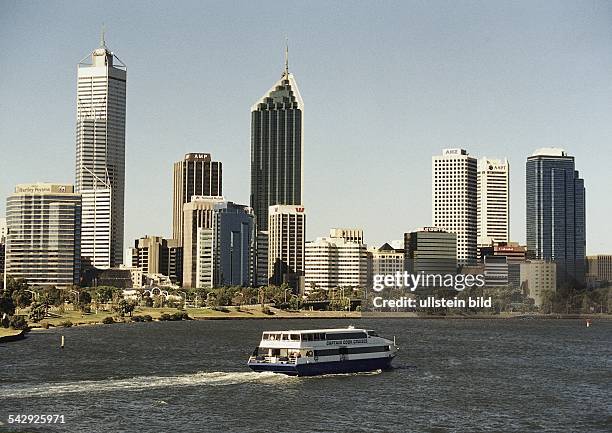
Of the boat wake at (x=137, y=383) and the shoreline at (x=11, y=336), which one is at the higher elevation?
the boat wake at (x=137, y=383)

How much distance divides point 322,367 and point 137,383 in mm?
21426

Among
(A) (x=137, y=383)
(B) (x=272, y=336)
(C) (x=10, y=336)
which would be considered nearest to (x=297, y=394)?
(A) (x=137, y=383)

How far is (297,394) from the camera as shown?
104m

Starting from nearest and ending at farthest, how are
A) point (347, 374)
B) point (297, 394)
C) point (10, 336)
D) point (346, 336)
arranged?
1. point (297, 394)
2. point (347, 374)
3. point (346, 336)
4. point (10, 336)

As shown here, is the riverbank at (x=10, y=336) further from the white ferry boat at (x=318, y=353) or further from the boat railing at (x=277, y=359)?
the boat railing at (x=277, y=359)

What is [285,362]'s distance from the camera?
117m

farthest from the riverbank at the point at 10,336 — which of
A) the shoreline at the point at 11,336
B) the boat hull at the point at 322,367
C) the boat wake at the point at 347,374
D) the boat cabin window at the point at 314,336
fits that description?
the boat wake at the point at 347,374

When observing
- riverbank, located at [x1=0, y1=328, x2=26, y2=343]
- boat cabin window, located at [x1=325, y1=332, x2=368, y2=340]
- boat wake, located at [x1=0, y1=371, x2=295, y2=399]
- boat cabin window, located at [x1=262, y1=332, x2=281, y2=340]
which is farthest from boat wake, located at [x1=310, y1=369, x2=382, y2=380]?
riverbank, located at [x1=0, y1=328, x2=26, y2=343]

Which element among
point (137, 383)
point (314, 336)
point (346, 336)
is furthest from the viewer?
point (346, 336)

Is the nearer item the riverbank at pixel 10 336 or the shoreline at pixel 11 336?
the shoreline at pixel 11 336

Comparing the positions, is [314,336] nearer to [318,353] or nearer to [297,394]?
[318,353]

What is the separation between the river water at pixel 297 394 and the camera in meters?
88.3

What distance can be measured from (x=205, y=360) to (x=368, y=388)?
3640cm

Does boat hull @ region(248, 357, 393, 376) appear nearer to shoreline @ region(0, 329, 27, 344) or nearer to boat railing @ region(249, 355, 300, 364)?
boat railing @ region(249, 355, 300, 364)
